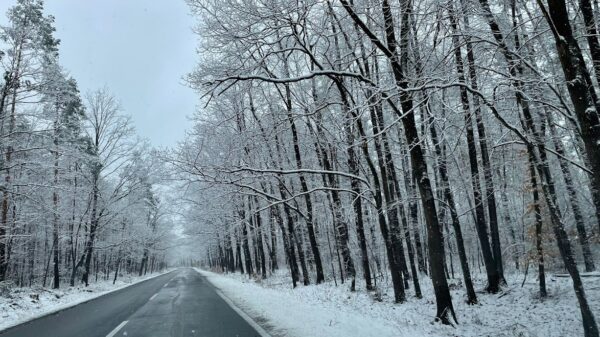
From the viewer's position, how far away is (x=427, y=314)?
35.8 ft

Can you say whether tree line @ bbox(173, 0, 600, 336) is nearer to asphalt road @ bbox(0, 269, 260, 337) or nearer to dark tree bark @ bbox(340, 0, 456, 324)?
dark tree bark @ bbox(340, 0, 456, 324)

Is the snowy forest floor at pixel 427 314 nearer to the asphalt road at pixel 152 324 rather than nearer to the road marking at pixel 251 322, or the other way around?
the road marking at pixel 251 322

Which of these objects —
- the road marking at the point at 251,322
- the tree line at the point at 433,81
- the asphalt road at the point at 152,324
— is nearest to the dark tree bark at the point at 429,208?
the tree line at the point at 433,81

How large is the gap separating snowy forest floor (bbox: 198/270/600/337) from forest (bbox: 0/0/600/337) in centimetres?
38

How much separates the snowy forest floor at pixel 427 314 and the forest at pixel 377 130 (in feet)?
1.25

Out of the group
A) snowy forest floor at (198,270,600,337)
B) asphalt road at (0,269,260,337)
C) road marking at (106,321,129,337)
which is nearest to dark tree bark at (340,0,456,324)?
snowy forest floor at (198,270,600,337)

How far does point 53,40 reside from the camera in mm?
27078

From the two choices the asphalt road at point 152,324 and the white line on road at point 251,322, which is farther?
the asphalt road at point 152,324

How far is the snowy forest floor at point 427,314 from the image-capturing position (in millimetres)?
7531

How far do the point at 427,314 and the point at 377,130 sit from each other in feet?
22.0

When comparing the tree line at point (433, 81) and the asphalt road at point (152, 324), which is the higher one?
the tree line at point (433, 81)

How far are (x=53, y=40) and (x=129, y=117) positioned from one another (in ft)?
24.1

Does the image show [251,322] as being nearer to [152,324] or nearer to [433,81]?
[152,324]

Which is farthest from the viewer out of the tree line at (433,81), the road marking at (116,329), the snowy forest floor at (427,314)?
the road marking at (116,329)
